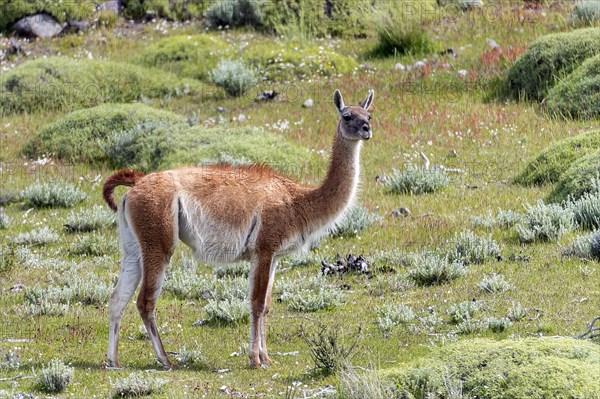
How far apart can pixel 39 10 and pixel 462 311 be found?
53.5 feet

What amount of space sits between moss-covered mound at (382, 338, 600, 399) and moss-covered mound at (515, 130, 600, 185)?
7.16 meters

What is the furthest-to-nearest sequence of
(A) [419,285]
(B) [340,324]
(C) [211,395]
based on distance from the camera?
(A) [419,285], (B) [340,324], (C) [211,395]

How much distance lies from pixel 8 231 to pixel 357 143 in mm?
6584

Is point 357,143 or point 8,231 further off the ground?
point 357,143

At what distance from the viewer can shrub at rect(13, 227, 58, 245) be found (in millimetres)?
13711

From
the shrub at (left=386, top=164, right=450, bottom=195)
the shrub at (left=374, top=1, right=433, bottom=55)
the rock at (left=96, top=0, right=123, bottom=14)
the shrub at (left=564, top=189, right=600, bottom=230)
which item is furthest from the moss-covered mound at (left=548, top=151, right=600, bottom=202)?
the rock at (left=96, top=0, right=123, bottom=14)

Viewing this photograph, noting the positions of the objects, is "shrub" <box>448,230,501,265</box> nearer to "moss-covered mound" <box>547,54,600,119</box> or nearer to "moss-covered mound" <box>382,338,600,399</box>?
"moss-covered mound" <box>382,338,600,399</box>

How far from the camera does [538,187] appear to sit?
14.3 meters

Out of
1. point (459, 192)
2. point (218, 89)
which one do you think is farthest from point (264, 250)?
point (218, 89)

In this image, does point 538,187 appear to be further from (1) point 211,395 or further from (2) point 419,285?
(1) point 211,395

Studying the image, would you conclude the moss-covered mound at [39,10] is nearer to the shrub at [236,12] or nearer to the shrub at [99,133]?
the shrub at [236,12]

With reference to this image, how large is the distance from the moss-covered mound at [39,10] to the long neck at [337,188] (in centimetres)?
1547

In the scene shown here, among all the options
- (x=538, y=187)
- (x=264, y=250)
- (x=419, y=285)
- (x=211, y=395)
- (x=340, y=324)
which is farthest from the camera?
(x=538, y=187)

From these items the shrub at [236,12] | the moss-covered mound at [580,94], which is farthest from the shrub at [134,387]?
the shrub at [236,12]
